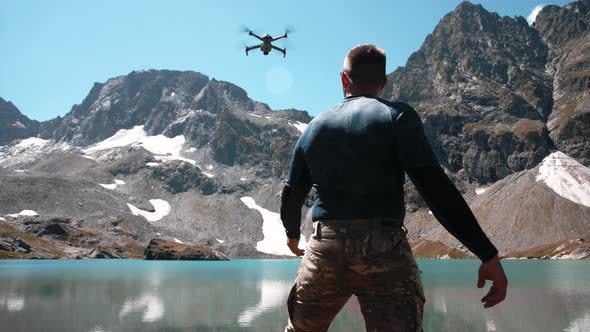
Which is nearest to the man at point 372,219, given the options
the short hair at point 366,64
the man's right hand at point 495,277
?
the man's right hand at point 495,277

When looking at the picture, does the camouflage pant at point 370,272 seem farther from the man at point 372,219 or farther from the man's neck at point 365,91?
the man's neck at point 365,91

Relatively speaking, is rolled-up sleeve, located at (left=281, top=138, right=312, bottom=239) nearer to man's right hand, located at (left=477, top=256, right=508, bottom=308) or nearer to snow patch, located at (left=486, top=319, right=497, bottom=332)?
man's right hand, located at (left=477, top=256, right=508, bottom=308)

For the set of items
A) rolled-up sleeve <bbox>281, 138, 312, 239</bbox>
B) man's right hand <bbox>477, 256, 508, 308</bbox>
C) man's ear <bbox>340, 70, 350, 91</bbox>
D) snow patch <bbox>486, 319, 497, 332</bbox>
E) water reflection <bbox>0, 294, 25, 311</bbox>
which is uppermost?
man's ear <bbox>340, 70, 350, 91</bbox>

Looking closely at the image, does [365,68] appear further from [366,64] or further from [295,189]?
[295,189]

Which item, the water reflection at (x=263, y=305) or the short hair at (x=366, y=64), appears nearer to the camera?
the short hair at (x=366, y=64)

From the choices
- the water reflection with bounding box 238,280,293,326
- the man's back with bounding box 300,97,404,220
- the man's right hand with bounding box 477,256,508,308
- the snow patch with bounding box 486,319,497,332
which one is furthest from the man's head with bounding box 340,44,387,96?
the water reflection with bounding box 238,280,293,326

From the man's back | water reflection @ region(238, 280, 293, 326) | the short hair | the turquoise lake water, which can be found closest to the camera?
the man's back

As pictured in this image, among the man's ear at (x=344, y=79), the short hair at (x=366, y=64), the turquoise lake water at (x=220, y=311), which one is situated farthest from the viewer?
the turquoise lake water at (x=220, y=311)

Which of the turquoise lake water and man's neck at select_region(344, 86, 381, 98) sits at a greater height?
man's neck at select_region(344, 86, 381, 98)
